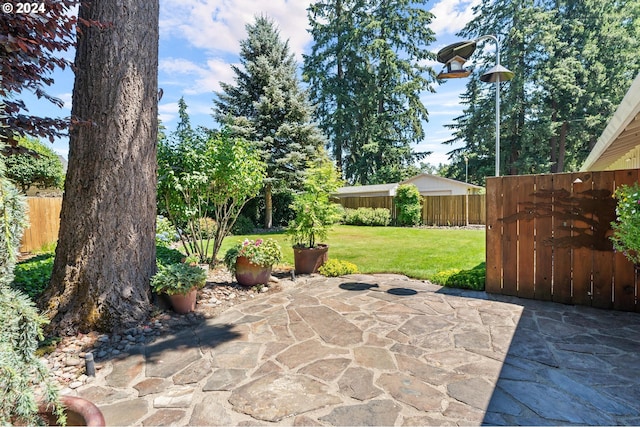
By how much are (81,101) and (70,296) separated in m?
2.19

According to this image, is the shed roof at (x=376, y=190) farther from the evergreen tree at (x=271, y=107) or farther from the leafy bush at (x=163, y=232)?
the leafy bush at (x=163, y=232)

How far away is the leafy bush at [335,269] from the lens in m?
6.06

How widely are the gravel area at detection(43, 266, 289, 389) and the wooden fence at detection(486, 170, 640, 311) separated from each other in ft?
11.9

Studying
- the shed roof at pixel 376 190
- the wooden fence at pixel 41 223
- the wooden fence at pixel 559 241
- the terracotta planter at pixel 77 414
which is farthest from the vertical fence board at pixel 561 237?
the shed roof at pixel 376 190

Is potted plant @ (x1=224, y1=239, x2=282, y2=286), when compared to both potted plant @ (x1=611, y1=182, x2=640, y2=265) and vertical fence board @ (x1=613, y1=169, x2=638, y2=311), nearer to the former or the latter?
potted plant @ (x1=611, y1=182, x2=640, y2=265)

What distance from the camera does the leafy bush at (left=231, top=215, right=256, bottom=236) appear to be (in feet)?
43.0

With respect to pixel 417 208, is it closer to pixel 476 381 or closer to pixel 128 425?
pixel 476 381

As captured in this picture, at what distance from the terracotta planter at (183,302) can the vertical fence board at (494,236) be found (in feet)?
14.2

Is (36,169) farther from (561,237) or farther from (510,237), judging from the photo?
(561,237)

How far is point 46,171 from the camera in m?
10.4

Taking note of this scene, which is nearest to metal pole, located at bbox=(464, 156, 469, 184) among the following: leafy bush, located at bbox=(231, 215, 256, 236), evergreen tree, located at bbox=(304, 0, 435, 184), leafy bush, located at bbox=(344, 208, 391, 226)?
evergreen tree, located at bbox=(304, 0, 435, 184)

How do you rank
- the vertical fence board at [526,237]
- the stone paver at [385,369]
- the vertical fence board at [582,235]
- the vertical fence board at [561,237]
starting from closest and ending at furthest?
the stone paver at [385,369] → the vertical fence board at [582,235] → the vertical fence board at [561,237] → the vertical fence board at [526,237]

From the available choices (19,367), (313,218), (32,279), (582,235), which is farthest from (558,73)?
(19,367)

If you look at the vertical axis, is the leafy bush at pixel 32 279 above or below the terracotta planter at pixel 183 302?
above
